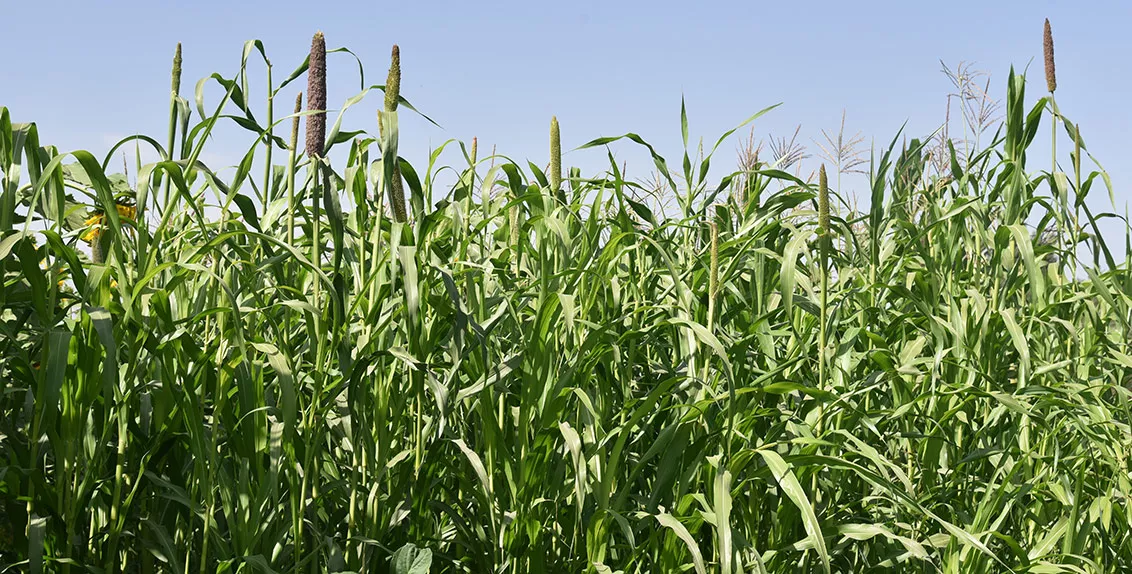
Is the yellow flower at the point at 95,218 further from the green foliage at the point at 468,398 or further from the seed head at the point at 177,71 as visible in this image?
the seed head at the point at 177,71

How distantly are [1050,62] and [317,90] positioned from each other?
5.34 feet

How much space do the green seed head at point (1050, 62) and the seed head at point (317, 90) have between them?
5.18ft

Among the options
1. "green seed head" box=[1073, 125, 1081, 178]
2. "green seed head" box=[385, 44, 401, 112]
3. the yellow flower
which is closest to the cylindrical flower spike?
"green seed head" box=[385, 44, 401, 112]

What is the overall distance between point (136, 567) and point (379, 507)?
1.49 feet

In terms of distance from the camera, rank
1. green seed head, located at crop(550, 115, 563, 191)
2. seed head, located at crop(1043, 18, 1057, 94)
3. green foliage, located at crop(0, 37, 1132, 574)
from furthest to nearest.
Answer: seed head, located at crop(1043, 18, 1057, 94), green seed head, located at crop(550, 115, 563, 191), green foliage, located at crop(0, 37, 1132, 574)

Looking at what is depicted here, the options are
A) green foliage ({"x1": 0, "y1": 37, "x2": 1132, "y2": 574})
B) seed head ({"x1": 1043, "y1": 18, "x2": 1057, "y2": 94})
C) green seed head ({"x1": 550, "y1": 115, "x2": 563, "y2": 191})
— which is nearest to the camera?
green foliage ({"x1": 0, "y1": 37, "x2": 1132, "y2": 574})

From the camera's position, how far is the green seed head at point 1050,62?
2115 mm

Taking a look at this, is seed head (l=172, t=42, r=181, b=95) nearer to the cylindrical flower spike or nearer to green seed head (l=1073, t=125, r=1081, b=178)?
the cylindrical flower spike

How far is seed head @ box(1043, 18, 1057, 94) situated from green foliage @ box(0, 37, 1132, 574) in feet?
0.93

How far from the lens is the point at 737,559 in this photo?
1.35 metres

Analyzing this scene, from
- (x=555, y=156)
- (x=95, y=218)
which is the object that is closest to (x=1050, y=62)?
(x=555, y=156)

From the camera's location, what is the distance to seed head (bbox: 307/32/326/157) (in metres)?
1.40

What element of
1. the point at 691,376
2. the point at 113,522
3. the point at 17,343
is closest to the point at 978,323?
the point at 691,376

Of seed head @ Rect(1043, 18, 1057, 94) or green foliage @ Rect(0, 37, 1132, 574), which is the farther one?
seed head @ Rect(1043, 18, 1057, 94)
